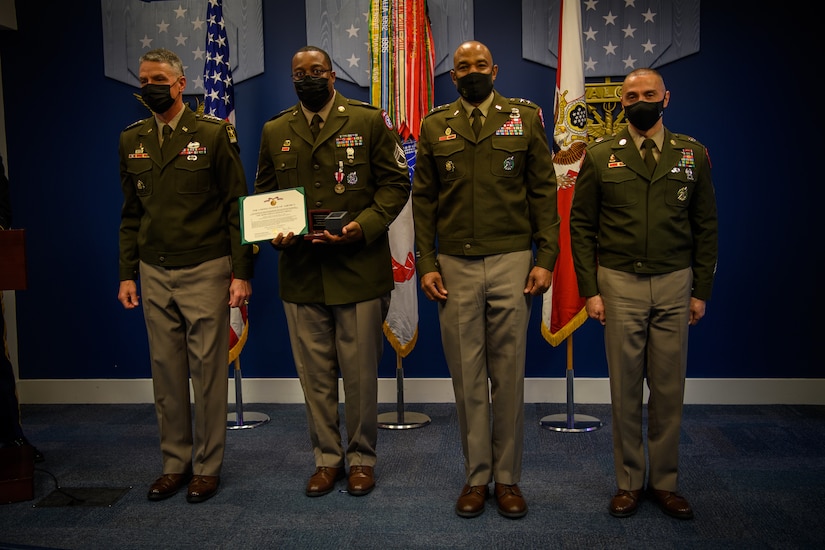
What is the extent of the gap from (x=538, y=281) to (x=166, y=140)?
156cm

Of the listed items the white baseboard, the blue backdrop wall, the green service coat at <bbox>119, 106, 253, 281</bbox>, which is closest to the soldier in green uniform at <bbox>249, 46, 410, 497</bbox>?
the green service coat at <bbox>119, 106, 253, 281</bbox>

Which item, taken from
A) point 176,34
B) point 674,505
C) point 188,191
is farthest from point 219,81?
point 674,505

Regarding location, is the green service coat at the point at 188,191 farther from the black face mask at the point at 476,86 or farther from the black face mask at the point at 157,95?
the black face mask at the point at 476,86

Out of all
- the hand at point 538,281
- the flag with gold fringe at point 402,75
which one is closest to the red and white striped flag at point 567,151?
the flag with gold fringe at point 402,75

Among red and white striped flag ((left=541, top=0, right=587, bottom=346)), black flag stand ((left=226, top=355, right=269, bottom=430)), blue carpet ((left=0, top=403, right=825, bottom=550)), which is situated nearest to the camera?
blue carpet ((left=0, top=403, right=825, bottom=550))

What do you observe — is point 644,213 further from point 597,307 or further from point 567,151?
point 567,151

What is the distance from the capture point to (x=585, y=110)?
392 centimetres

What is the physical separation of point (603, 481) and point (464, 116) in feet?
5.25

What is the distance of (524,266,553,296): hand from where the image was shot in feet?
8.83

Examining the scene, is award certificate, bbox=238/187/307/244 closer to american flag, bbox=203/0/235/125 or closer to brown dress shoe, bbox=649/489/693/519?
american flag, bbox=203/0/235/125

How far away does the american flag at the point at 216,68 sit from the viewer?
4145mm

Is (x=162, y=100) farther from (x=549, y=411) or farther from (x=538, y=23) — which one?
(x=549, y=411)

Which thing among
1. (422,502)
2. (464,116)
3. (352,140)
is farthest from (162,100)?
(422,502)

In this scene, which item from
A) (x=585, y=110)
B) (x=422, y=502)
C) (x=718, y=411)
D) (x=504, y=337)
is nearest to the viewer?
(x=504, y=337)
